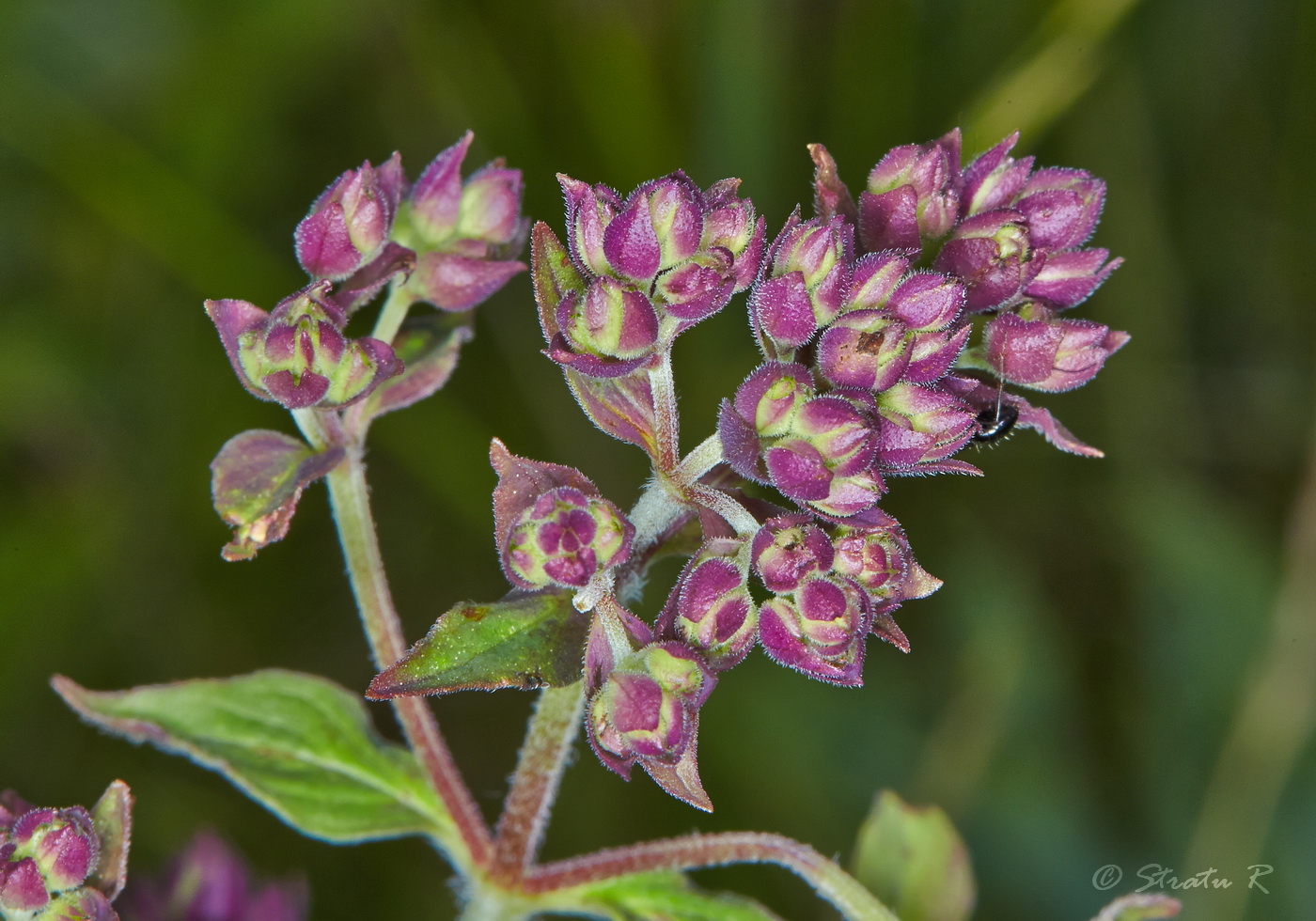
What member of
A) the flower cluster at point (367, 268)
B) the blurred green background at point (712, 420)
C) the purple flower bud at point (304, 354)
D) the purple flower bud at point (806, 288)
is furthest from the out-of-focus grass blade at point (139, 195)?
the purple flower bud at point (806, 288)

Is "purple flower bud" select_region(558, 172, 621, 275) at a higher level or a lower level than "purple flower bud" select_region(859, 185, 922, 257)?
lower

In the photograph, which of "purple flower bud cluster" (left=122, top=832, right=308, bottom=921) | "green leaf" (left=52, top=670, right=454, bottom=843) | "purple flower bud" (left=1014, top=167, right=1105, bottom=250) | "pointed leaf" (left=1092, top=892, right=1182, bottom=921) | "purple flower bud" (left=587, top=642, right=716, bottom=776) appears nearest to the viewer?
"purple flower bud" (left=587, top=642, right=716, bottom=776)

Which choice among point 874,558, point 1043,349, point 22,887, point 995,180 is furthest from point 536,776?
point 995,180

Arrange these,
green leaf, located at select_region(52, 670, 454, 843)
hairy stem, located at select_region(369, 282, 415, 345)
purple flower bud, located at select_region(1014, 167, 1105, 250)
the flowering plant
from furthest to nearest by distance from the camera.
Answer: hairy stem, located at select_region(369, 282, 415, 345)
green leaf, located at select_region(52, 670, 454, 843)
purple flower bud, located at select_region(1014, 167, 1105, 250)
the flowering plant

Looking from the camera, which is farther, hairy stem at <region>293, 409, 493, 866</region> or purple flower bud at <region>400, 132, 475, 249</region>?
purple flower bud at <region>400, 132, 475, 249</region>

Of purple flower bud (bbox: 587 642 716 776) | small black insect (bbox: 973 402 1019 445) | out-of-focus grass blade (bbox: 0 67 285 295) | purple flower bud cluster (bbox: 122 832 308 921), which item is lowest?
purple flower bud cluster (bbox: 122 832 308 921)

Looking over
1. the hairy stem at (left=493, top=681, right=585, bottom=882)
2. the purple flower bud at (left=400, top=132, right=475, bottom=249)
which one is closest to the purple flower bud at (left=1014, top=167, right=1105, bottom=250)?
the purple flower bud at (left=400, top=132, right=475, bottom=249)

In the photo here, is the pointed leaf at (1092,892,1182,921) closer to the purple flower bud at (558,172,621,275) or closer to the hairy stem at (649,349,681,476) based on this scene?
the hairy stem at (649,349,681,476)
